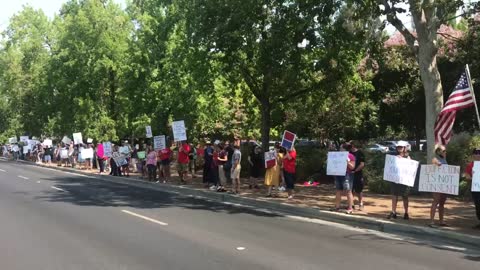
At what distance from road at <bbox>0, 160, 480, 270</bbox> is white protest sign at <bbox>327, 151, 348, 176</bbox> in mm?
1505

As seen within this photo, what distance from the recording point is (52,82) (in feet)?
137

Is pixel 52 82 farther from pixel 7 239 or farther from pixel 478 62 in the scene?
pixel 7 239

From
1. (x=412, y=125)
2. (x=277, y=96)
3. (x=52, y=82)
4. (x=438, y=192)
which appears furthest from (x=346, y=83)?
(x=52, y=82)

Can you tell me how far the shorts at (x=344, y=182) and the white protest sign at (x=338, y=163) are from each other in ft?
0.52

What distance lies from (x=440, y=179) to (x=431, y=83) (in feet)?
15.1

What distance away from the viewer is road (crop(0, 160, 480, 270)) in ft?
26.3

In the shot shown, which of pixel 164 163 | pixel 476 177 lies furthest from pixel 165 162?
pixel 476 177

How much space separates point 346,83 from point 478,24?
5496 mm

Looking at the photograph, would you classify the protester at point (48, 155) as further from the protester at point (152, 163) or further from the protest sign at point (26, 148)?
the protester at point (152, 163)

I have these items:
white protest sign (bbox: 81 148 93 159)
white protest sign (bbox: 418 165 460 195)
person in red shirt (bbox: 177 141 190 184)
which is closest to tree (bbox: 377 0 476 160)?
white protest sign (bbox: 418 165 460 195)

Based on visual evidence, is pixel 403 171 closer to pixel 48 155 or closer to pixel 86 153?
pixel 86 153

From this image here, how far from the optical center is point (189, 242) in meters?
9.61

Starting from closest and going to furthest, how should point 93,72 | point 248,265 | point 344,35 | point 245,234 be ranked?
point 248,265
point 245,234
point 344,35
point 93,72

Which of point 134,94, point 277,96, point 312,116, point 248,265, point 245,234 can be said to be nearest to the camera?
point 248,265
